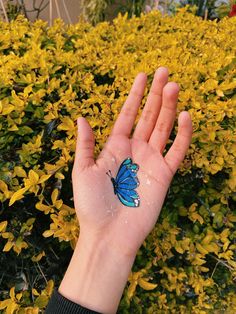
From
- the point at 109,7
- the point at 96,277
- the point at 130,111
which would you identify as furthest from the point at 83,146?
the point at 109,7

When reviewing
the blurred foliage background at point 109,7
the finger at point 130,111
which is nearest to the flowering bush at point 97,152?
the finger at point 130,111

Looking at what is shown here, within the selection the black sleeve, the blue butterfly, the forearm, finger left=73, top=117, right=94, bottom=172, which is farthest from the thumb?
the black sleeve

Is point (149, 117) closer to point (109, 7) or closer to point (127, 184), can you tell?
point (127, 184)

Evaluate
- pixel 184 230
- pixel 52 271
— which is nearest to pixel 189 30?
pixel 184 230

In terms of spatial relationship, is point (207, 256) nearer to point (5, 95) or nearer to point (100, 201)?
point (100, 201)

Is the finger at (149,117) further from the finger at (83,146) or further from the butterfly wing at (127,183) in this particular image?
the finger at (83,146)
